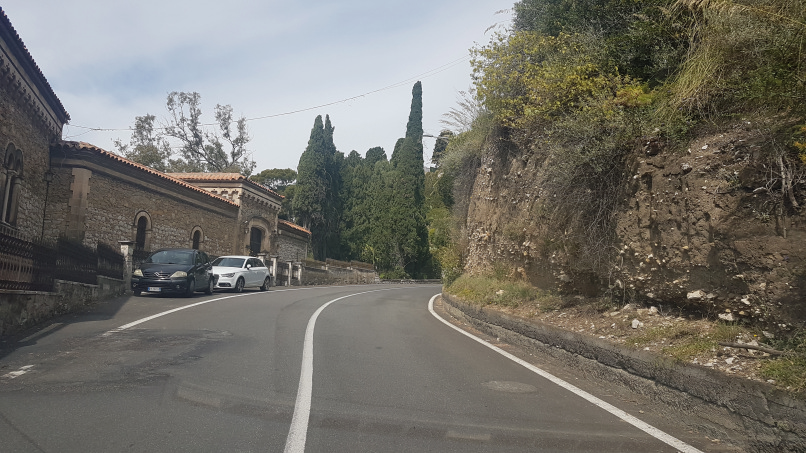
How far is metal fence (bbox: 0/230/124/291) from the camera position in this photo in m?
9.54

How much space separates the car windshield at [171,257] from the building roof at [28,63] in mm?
7261

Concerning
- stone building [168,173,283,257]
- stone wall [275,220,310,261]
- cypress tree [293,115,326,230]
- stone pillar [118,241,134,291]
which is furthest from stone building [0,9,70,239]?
cypress tree [293,115,326,230]

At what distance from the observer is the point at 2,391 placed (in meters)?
5.80

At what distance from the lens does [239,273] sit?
23203mm

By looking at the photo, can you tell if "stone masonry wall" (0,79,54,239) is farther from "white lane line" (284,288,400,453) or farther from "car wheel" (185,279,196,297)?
"white lane line" (284,288,400,453)

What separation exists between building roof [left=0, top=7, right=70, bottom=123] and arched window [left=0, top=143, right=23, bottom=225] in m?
2.50

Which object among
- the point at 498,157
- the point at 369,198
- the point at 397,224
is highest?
the point at 369,198

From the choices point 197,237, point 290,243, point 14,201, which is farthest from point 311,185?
point 14,201

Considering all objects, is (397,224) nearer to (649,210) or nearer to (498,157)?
(498,157)

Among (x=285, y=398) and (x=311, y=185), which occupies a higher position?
(x=311, y=185)

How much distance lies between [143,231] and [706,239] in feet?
84.1

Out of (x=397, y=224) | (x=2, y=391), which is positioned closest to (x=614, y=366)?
(x=2, y=391)

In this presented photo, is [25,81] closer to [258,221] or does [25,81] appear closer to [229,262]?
[229,262]

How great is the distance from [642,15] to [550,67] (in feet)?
5.94
